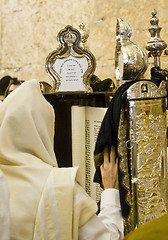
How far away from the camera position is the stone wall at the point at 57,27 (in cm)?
302

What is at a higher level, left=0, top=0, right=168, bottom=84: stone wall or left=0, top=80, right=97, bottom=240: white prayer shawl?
left=0, top=0, right=168, bottom=84: stone wall

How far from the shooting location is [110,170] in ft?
5.39

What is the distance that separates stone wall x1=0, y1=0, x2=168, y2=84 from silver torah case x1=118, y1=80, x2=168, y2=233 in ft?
4.09

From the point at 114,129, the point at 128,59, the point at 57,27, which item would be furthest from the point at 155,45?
the point at 57,27

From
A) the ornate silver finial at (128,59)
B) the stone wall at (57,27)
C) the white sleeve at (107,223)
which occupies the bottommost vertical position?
the white sleeve at (107,223)

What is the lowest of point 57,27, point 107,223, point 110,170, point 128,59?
point 107,223

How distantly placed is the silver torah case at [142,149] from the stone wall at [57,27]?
1246 mm

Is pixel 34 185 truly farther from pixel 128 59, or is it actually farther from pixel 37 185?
pixel 128 59

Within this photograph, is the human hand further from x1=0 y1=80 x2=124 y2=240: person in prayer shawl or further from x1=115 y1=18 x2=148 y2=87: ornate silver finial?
x1=0 y1=80 x2=124 y2=240: person in prayer shawl

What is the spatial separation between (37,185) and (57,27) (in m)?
3.06

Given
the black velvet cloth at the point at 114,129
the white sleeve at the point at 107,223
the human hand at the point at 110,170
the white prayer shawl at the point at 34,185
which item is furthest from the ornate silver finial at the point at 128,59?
the white prayer shawl at the point at 34,185

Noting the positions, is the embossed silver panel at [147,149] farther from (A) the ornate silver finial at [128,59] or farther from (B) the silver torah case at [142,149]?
(A) the ornate silver finial at [128,59]

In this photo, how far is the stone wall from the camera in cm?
302

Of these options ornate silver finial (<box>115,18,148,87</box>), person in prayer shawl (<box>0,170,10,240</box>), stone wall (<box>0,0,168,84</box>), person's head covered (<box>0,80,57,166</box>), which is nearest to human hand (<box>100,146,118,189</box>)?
ornate silver finial (<box>115,18,148,87</box>)
